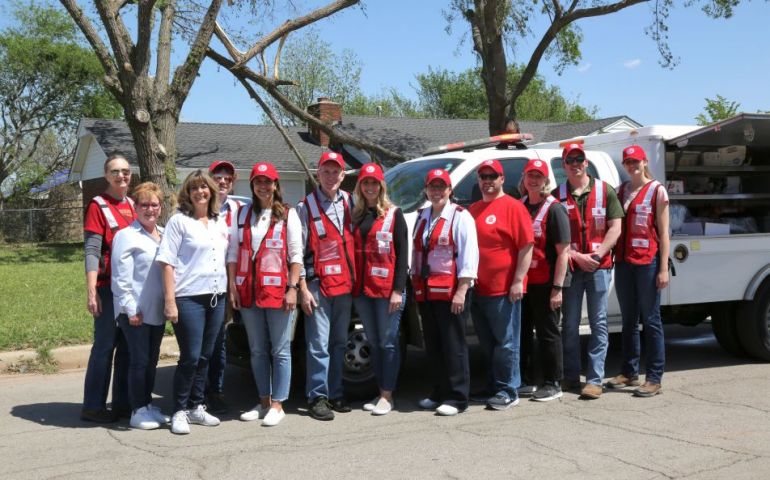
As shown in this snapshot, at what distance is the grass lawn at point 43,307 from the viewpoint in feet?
28.5

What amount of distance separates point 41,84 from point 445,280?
34.3m

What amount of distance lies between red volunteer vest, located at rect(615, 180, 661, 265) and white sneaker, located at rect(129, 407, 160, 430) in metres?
4.00

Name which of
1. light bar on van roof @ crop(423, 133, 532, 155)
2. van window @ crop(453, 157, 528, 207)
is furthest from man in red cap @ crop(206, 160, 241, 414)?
light bar on van roof @ crop(423, 133, 532, 155)

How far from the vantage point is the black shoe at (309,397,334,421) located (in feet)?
20.0

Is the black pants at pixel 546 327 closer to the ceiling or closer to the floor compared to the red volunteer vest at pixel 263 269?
closer to the floor

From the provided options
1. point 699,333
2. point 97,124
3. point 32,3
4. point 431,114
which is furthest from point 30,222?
point 431,114

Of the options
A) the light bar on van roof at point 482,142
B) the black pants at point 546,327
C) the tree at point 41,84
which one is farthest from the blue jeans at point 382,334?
the tree at point 41,84

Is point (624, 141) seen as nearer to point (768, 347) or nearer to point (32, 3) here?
point (768, 347)

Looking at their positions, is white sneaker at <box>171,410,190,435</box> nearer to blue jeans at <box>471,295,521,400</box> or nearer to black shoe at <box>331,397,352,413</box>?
black shoe at <box>331,397,352,413</box>

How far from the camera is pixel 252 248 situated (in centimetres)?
588

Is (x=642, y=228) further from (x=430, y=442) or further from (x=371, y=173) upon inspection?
(x=430, y=442)

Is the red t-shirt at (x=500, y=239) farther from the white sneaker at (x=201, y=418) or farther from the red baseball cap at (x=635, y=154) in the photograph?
the white sneaker at (x=201, y=418)

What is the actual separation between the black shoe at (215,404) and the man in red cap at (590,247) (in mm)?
2896

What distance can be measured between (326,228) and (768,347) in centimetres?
471
